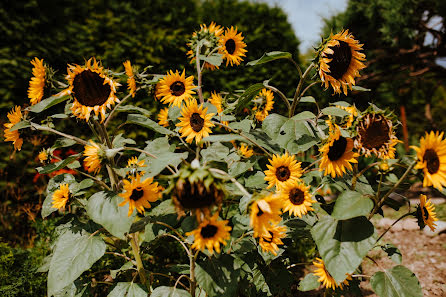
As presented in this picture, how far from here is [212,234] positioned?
3.35ft

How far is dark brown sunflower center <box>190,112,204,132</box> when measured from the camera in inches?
54.9

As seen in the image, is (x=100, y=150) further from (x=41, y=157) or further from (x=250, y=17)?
(x=250, y=17)

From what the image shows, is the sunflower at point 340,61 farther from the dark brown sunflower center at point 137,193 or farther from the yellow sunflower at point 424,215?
the dark brown sunflower center at point 137,193

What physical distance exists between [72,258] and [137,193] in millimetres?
386

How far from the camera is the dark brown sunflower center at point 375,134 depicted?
3.79 feet

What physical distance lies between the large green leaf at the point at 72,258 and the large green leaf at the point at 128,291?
236 millimetres

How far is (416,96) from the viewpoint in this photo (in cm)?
692

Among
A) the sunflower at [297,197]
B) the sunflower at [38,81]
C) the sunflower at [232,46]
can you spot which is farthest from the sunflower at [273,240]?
the sunflower at [38,81]

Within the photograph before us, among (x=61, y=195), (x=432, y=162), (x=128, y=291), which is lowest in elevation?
(x=128, y=291)

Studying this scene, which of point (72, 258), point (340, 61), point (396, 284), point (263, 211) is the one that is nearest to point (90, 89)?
point (72, 258)

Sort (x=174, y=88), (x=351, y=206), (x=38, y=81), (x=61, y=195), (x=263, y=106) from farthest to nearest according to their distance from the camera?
(x=263, y=106), (x=174, y=88), (x=61, y=195), (x=38, y=81), (x=351, y=206)

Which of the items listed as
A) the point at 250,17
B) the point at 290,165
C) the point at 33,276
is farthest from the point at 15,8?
the point at 290,165

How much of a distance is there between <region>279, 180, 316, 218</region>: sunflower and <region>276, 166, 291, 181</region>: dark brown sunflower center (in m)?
0.06

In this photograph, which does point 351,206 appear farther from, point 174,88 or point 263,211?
point 174,88
